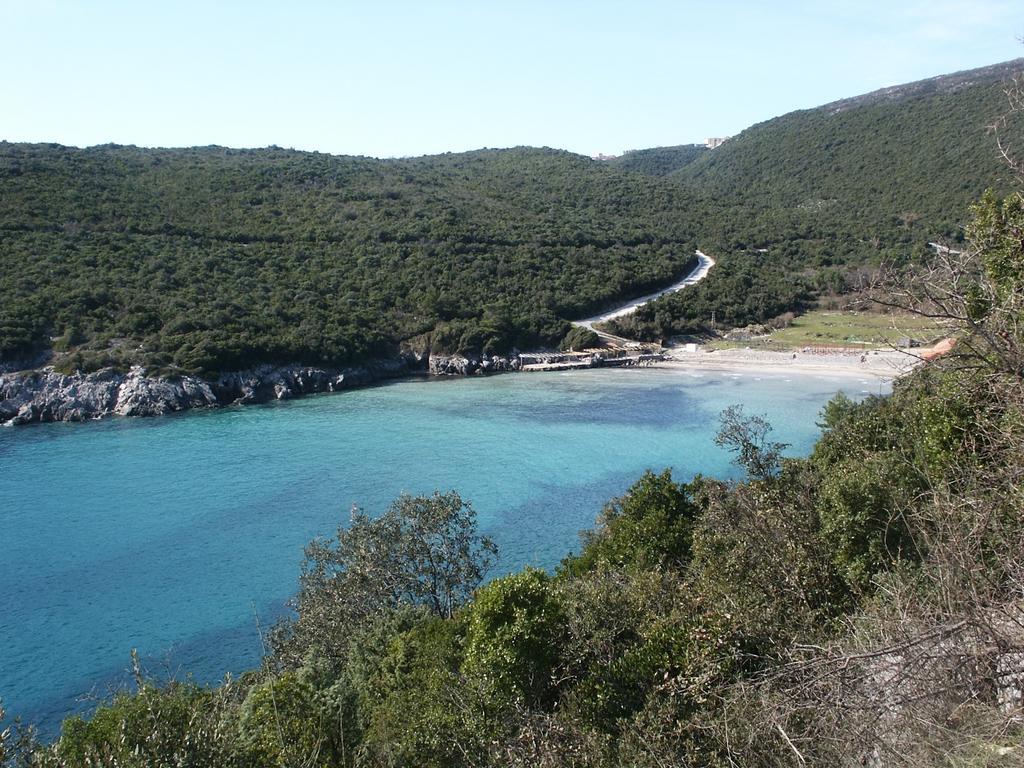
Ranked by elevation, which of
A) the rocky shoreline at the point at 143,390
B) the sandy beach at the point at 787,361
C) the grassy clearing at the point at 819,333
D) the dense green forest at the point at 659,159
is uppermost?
the dense green forest at the point at 659,159

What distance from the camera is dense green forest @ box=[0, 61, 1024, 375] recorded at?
5066 centimetres

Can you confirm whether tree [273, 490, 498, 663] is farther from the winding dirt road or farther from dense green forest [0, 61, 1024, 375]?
the winding dirt road

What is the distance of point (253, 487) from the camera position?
30359 mm

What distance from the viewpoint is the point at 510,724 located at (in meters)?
8.23

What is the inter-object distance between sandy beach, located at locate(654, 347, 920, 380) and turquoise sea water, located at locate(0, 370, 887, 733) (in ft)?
8.34

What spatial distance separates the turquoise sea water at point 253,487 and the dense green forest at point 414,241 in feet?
29.3

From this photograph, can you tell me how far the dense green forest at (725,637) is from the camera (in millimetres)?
4078

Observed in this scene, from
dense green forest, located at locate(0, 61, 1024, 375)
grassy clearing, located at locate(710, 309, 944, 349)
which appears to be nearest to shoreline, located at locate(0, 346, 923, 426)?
dense green forest, located at locate(0, 61, 1024, 375)

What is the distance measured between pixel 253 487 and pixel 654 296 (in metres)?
49.8

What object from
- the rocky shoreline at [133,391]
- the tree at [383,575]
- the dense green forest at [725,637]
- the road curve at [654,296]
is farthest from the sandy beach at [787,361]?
the tree at [383,575]

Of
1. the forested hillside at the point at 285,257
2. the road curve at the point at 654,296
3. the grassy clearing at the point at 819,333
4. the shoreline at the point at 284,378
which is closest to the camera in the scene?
the shoreline at the point at 284,378

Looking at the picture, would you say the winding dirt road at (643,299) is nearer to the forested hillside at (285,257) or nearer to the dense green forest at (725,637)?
the forested hillside at (285,257)

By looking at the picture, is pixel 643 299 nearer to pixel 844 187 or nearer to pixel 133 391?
pixel 844 187

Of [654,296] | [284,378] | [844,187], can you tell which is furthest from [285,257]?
[844,187]
